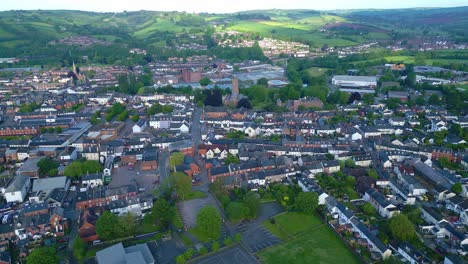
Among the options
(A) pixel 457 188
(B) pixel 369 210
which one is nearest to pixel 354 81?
(A) pixel 457 188

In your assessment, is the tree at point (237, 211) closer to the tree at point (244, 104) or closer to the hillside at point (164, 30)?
the tree at point (244, 104)

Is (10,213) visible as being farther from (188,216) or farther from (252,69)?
(252,69)

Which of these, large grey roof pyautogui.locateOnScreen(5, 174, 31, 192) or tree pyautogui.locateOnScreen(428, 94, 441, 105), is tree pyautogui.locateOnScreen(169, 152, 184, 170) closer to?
large grey roof pyautogui.locateOnScreen(5, 174, 31, 192)

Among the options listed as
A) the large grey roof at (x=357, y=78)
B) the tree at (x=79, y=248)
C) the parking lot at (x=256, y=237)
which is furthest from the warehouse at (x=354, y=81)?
the tree at (x=79, y=248)

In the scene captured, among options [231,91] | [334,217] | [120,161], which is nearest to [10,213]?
[120,161]

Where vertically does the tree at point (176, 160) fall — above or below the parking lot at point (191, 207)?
above

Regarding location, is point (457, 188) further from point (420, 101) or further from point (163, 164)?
point (420, 101)
